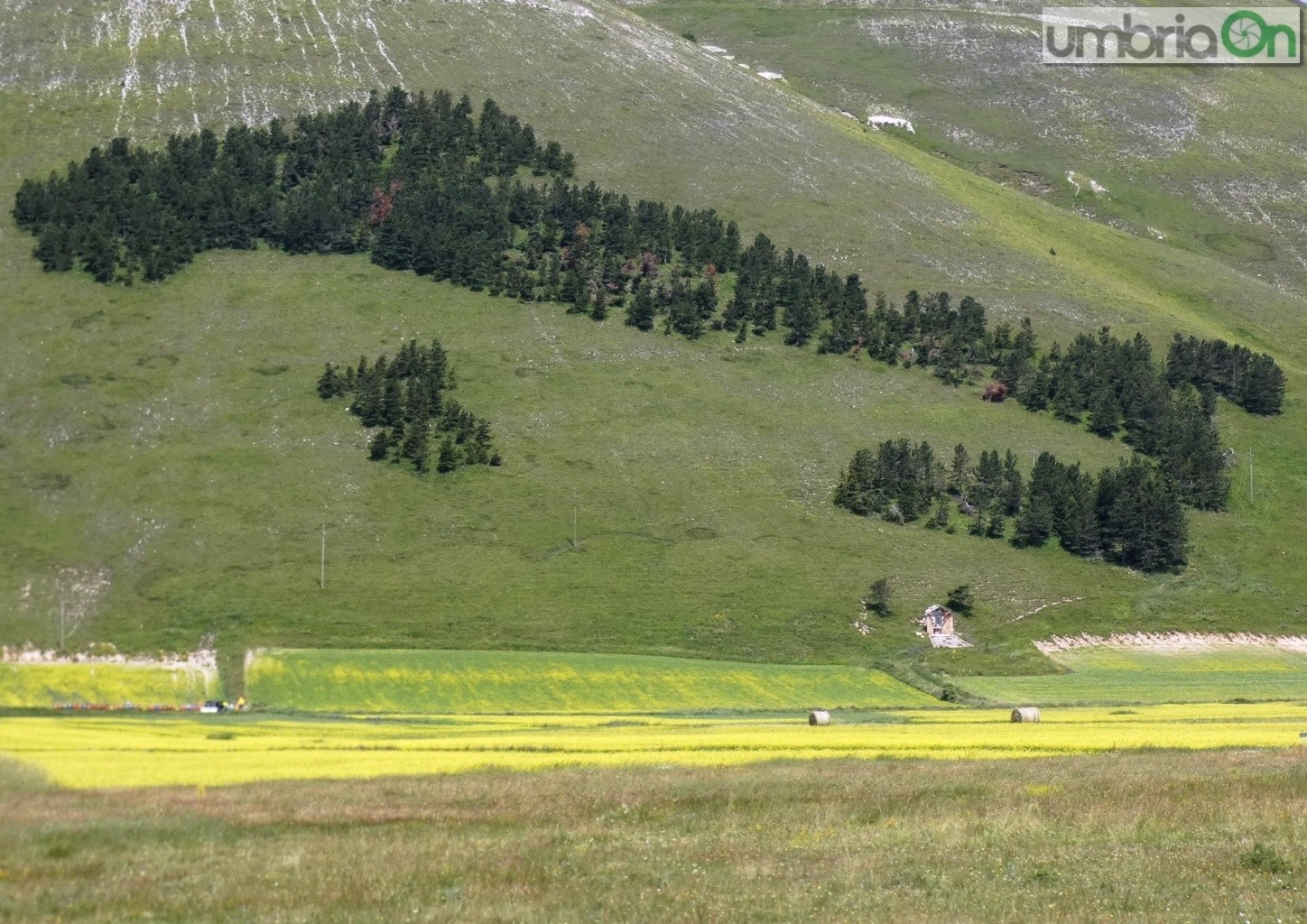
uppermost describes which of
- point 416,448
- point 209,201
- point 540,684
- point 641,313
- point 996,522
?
point 209,201

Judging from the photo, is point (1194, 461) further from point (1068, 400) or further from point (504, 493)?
point (504, 493)

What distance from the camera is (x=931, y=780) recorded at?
154 feet

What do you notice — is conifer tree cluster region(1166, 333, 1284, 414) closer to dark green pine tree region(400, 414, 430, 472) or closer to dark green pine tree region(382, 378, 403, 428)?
dark green pine tree region(400, 414, 430, 472)

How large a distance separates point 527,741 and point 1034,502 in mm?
92308

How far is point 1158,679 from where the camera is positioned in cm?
11462

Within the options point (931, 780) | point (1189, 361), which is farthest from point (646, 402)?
point (931, 780)

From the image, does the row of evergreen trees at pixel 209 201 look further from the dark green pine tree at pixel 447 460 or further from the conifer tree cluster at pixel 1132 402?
the conifer tree cluster at pixel 1132 402

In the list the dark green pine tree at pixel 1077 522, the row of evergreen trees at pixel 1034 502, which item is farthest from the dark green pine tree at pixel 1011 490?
the dark green pine tree at pixel 1077 522

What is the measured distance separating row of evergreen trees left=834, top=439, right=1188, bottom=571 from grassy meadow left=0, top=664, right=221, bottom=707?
70.7 metres

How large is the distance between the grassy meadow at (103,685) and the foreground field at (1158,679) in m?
54.1

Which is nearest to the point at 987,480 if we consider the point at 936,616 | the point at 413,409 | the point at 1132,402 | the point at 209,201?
the point at 936,616

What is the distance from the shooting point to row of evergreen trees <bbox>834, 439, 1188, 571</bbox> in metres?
142

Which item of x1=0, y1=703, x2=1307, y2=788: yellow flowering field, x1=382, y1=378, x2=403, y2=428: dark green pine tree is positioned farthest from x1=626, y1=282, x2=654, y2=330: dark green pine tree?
x1=0, y1=703, x2=1307, y2=788: yellow flowering field

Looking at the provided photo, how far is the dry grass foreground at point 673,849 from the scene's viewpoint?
29.7m
